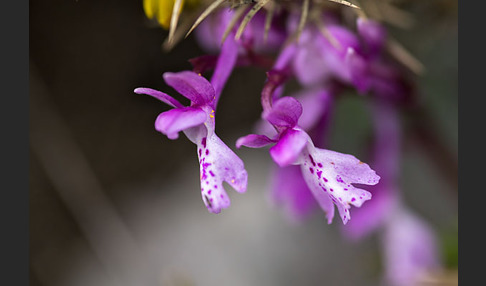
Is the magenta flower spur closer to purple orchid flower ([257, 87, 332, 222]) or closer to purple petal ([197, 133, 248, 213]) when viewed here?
purple petal ([197, 133, 248, 213])

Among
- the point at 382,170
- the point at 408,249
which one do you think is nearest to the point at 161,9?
the point at 382,170

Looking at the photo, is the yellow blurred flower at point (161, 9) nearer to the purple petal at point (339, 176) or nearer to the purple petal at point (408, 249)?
the purple petal at point (339, 176)

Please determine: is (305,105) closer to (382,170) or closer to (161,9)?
(382,170)

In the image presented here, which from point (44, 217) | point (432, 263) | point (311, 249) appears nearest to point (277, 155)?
point (432, 263)

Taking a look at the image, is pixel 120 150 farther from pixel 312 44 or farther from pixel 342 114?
pixel 312 44

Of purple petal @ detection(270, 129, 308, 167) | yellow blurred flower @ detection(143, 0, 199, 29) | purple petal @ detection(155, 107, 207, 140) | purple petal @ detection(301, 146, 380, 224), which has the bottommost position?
purple petal @ detection(301, 146, 380, 224)

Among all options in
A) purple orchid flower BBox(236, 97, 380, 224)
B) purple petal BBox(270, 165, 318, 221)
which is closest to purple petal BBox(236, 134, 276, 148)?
purple orchid flower BBox(236, 97, 380, 224)
